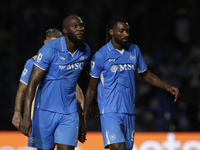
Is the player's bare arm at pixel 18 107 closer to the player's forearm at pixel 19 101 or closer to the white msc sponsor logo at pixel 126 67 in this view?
the player's forearm at pixel 19 101

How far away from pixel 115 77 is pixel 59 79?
29.4 inches

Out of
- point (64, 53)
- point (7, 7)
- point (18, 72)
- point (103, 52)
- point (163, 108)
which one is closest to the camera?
point (64, 53)

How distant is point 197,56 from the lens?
10.3 meters

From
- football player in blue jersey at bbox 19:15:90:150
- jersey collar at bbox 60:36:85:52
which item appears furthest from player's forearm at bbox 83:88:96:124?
jersey collar at bbox 60:36:85:52

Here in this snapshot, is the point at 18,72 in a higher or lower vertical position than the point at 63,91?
lower

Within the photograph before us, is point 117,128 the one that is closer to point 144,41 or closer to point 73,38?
point 73,38

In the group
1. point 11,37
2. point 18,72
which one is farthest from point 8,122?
point 11,37

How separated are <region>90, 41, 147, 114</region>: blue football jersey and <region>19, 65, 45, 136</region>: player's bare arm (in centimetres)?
82

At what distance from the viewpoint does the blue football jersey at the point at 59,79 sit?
4846 mm

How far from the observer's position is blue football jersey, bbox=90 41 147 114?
5.18 m

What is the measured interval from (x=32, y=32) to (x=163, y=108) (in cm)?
399

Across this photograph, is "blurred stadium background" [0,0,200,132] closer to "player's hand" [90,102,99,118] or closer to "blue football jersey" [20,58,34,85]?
"player's hand" [90,102,99,118]

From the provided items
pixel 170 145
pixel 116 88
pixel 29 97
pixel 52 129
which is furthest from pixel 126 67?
pixel 170 145

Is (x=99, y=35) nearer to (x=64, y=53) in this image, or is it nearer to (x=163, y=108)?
(x=163, y=108)
